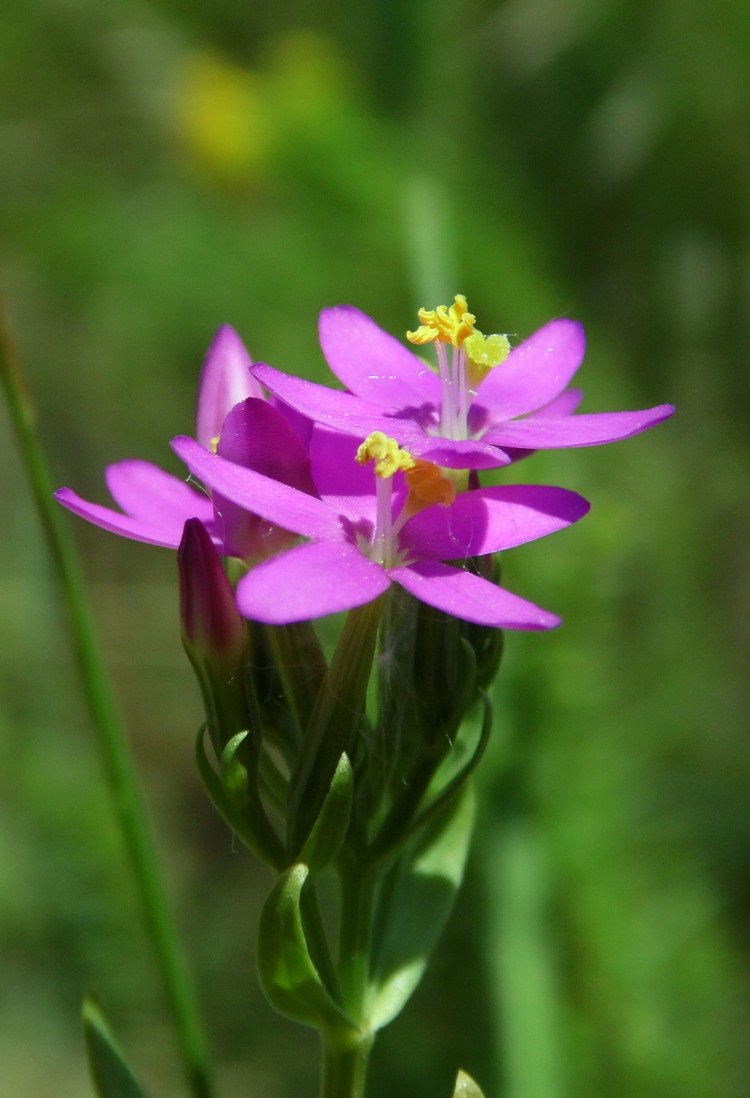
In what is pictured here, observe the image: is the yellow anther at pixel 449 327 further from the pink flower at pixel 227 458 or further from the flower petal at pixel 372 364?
the pink flower at pixel 227 458

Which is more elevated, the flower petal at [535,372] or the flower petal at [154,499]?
the flower petal at [535,372]

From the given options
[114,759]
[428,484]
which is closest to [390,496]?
[428,484]

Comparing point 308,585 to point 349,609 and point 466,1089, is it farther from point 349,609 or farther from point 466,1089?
point 466,1089

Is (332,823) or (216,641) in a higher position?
(216,641)

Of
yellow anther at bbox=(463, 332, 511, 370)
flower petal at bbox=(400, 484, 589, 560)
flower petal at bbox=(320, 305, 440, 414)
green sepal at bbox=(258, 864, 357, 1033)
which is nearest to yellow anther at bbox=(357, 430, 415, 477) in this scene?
flower petal at bbox=(400, 484, 589, 560)

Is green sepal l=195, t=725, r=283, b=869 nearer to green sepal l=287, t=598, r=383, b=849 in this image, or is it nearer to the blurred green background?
green sepal l=287, t=598, r=383, b=849

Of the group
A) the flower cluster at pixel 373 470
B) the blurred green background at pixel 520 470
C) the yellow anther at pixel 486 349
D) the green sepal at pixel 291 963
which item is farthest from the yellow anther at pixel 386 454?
the blurred green background at pixel 520 470

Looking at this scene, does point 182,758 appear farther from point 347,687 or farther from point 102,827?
point 347,687
